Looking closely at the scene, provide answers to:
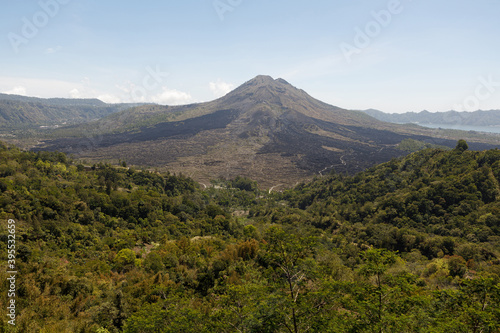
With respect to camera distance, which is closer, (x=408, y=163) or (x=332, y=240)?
(x=332, y=240)

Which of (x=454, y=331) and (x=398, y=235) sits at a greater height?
(x=454, y=331)

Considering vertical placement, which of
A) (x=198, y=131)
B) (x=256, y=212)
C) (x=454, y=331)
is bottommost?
(x=256, y=212)

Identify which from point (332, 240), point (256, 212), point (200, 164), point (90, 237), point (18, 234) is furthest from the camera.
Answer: point (200, 164)

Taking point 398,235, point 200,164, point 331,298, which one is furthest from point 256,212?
point 200,164

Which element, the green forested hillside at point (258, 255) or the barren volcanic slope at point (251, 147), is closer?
the green forested hillside at point (258, 255)

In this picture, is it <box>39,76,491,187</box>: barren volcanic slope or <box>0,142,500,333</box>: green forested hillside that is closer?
<box>0,142,500,333</box>: green forested hillside

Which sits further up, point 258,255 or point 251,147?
point 251,147

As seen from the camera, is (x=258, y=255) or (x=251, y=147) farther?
(x=251, y=147)

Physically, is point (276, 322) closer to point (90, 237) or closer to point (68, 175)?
point (90, 237)
